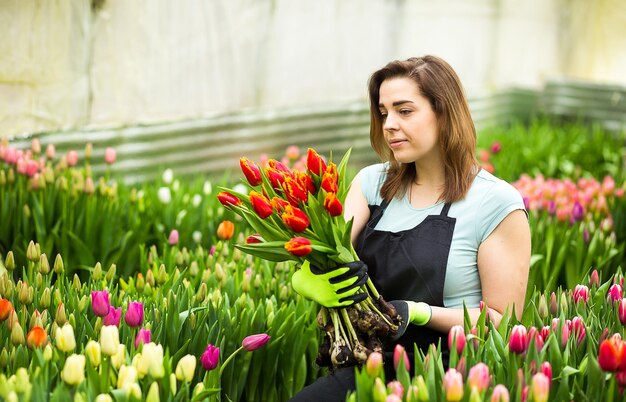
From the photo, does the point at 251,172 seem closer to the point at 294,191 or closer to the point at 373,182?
the point at 294,191

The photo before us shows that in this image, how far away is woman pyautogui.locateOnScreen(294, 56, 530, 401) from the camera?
8.10 ft

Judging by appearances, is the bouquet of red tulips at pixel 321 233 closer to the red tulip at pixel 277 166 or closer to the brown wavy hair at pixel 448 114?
the red tulip at pixel 277 166

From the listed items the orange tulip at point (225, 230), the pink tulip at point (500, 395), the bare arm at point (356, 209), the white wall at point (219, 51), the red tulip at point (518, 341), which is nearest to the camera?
the pink tulip at point (500, 395)

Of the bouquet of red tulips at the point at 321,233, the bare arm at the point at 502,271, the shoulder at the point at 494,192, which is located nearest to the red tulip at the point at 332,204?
the bouquet of red tulips at the point at 321,233

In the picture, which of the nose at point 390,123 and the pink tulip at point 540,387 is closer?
the pink tulip at point 540,387

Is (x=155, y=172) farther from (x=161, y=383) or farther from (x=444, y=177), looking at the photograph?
(x=161, y=383)

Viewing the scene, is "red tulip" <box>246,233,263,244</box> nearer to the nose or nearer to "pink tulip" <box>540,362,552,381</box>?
the nose

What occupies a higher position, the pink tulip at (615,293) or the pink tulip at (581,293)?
the pink tulip at (615,293)

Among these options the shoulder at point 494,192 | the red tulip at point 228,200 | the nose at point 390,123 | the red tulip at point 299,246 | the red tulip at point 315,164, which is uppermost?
the nose at point 390,123

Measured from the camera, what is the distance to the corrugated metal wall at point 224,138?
502 cm

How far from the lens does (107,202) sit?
149 inches

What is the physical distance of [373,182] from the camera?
110 inches

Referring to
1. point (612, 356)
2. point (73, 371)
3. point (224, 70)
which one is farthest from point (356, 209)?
point (224, 70)

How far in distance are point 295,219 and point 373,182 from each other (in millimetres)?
757
